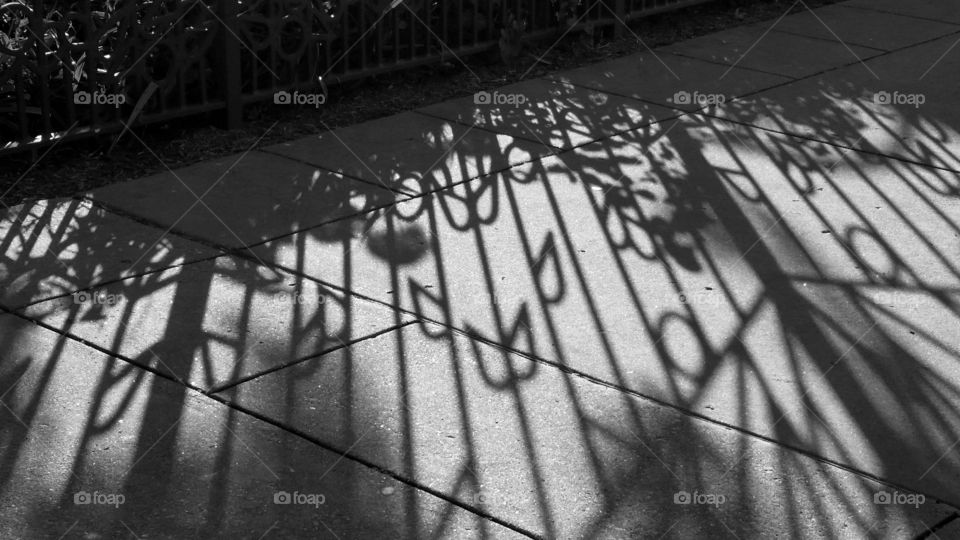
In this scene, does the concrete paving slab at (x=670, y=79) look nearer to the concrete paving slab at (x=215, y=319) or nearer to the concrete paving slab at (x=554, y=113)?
the concrete paving slab at (x=554, y=113)

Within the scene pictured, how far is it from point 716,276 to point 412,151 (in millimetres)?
2180

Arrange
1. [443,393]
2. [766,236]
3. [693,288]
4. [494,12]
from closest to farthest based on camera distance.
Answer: [443,393]
[693,288]
[766,236]
[494,12]

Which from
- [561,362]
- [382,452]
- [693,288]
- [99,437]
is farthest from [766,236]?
[99,437]

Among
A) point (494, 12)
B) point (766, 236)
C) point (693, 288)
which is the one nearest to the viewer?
point (693, 288)

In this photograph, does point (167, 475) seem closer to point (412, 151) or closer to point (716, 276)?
point (716, 276)

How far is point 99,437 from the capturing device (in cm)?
396

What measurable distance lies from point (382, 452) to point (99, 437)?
2.90 feet

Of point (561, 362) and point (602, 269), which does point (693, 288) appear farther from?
point (561, 362)

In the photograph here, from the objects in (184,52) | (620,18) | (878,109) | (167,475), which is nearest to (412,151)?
(184,52)

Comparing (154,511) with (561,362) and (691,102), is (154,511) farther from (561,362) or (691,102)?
(691,102)

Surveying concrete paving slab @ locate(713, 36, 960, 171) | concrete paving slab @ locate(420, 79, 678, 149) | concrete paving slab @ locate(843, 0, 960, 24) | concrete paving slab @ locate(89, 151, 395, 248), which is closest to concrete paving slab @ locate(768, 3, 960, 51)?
concrete paving slab @ locate(843, 0, 960, 24)

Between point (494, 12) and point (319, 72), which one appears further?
point (494, 12)

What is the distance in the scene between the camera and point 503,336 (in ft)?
15.6

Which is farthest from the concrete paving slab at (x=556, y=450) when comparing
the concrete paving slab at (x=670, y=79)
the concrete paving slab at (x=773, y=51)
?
the concrete paving slab at (x=773, y=51)
